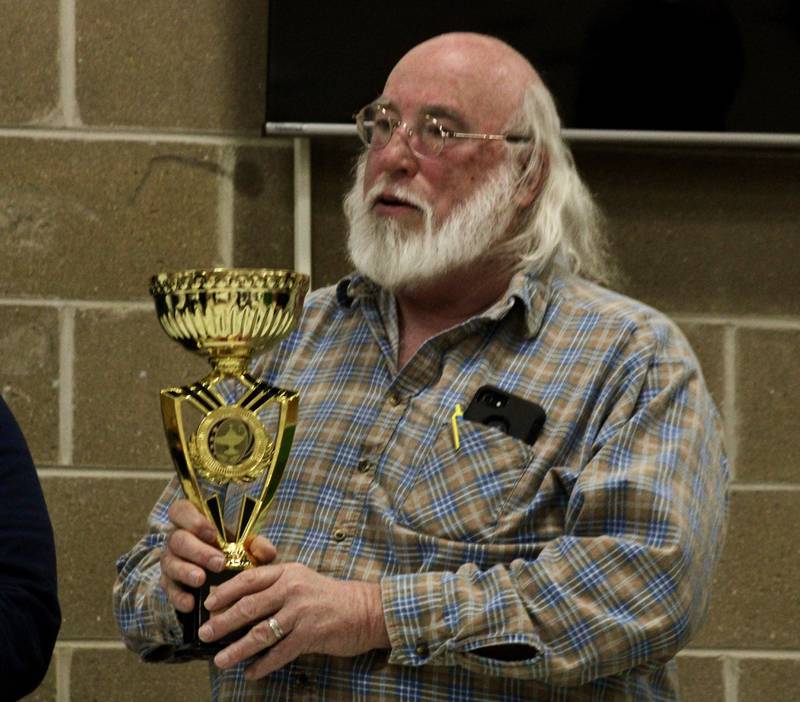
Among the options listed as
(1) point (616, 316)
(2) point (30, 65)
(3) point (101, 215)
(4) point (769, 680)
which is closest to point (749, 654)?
(4) point (769, 680)

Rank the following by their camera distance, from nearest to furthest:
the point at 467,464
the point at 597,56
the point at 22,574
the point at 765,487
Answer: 1. the point at 22,574
2. the point at 467,464
3. the point at 597,56
4. the point at 765,487

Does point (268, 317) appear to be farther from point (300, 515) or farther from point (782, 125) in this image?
point (782, 125)

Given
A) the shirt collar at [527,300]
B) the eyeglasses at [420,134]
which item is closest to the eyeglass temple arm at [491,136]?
the eyeglasses at [420,134]

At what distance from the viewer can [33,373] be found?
8.80 ft

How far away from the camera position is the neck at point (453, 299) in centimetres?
207

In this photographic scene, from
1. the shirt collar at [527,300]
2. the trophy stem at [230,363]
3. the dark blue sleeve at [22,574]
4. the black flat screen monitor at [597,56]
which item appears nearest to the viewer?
the dark blue sleeve at [22,574]

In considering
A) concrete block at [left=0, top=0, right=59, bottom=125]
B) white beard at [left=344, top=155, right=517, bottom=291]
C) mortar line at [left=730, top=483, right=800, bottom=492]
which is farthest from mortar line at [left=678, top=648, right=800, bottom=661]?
concrete block at [left=0, top=0, right=59, bottom=125]

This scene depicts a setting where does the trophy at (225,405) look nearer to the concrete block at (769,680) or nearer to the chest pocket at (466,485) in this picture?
the chest pocket at (466,485)

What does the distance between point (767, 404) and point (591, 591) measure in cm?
114

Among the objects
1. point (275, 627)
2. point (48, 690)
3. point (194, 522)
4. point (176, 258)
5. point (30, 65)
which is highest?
point (30, 65)

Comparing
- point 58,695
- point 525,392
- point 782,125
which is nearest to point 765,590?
point 782,125

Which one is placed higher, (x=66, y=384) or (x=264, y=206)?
(x=264, y=206)

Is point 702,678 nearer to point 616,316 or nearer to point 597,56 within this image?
point 616,316

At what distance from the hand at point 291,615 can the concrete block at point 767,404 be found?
122 cm
